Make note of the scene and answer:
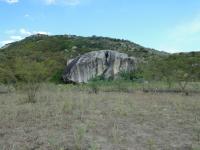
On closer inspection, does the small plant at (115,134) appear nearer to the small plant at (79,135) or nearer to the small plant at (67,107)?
the small plant at (79,135)

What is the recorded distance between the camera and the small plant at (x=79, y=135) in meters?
8.66

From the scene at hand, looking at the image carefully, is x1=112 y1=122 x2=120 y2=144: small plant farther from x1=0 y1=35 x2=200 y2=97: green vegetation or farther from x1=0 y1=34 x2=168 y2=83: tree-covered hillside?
x1=0 y1=34 x2=168 y2=83: tree-covered hillside

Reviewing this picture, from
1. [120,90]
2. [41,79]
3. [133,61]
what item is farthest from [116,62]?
[41,79]

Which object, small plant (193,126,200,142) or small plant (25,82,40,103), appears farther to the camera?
small plant (25,82,40,103)

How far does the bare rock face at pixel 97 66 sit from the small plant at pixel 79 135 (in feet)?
67.7

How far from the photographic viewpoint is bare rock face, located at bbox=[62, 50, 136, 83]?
31.4m

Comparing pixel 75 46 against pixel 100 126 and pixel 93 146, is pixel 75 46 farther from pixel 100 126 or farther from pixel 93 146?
pixel 93 146

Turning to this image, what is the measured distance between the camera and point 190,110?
1374 centimetres

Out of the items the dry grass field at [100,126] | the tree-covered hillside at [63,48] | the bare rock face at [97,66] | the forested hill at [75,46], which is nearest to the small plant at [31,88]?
the dry grass field at [100,126]

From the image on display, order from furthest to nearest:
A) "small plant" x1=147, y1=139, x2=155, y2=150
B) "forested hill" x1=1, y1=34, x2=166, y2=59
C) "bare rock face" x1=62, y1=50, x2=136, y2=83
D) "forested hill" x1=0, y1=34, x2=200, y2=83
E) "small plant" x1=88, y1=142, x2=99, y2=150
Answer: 1. "forested hill" x1=1, y1=34, x2=166, y2=59
2. "forested hill" x1=0, y1=34, x2=200, y2=83
3. "bare rock face" x1=62, y1=50, x2=136, y2=83
4. "small plant" x1=147, y1=139, x2=155, y2=150
5. "small plant" x1=88, y1=142, x2=99, y2=150

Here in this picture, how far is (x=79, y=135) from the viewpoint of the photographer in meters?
9.52

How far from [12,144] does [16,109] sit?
5.23m

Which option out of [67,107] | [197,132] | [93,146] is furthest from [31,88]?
[93,146]

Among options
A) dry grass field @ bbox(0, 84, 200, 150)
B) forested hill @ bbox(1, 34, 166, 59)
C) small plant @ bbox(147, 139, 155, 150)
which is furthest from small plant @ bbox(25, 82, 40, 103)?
forested hill @ bbox(1, 34, 166, 59)
